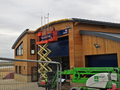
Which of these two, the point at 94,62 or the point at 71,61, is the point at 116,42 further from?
the point at 71,61

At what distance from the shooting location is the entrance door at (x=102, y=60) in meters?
17.0

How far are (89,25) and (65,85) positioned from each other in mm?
9317

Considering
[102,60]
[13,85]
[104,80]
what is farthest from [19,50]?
[13,85]

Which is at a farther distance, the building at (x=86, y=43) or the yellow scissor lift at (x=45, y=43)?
the yellow scissor lift at (x=45, y=43)

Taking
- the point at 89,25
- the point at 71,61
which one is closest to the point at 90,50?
the point at 71,61

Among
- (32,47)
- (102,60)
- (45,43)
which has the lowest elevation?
(102,60)

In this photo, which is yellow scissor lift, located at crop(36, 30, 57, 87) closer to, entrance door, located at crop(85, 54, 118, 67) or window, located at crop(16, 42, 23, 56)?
entrance door, located at crop(85, 54, 118, 67)

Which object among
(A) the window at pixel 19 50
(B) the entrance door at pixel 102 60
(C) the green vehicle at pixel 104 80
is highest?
(A) the window at pixel 19 50

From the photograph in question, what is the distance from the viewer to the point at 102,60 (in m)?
18.1

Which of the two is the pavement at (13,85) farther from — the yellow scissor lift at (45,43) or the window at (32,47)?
the window at (32,47)

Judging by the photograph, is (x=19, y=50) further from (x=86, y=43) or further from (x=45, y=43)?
(x=86, y=43)

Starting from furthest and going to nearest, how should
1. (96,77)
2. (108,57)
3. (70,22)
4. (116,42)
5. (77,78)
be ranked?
(70,22) < (108,57) < (116,42) < (77,78) < (96,77)

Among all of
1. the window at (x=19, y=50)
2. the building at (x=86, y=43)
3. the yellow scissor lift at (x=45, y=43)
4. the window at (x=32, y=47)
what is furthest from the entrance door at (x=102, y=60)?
the window at (x=19, y=50)

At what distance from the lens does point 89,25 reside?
21.7 meters
